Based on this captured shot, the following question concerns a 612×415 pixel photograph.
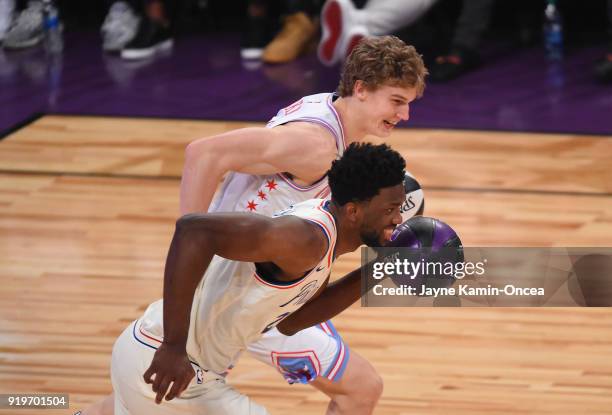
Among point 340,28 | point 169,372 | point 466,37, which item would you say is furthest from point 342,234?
point 466,37

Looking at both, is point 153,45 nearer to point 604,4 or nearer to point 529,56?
point 529,56

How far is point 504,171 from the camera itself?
21.6ft

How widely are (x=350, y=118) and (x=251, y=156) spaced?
1.25 ft

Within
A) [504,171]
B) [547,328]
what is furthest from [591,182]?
[547,328]

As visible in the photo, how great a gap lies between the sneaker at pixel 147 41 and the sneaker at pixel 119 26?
0.10 metres

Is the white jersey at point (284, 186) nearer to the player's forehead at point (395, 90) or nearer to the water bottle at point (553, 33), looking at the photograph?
the player's forehead at point (395, 90)

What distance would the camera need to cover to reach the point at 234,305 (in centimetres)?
302

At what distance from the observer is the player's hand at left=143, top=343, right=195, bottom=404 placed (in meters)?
2.73

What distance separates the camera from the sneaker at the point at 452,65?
27.1 feet

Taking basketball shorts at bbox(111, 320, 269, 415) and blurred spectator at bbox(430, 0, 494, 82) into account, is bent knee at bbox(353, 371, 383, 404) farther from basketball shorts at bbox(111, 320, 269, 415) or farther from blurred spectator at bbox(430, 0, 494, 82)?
blurred spectator at bbox(430, 0, 494, 82)

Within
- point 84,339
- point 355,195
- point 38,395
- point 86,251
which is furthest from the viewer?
point 86,251

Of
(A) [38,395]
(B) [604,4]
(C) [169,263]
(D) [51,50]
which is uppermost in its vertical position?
(C) [169,263]

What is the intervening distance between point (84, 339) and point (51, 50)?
17.1 ft

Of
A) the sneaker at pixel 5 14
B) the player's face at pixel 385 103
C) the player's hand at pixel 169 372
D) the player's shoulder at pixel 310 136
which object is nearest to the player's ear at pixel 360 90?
the player's face at pixel 385 103
